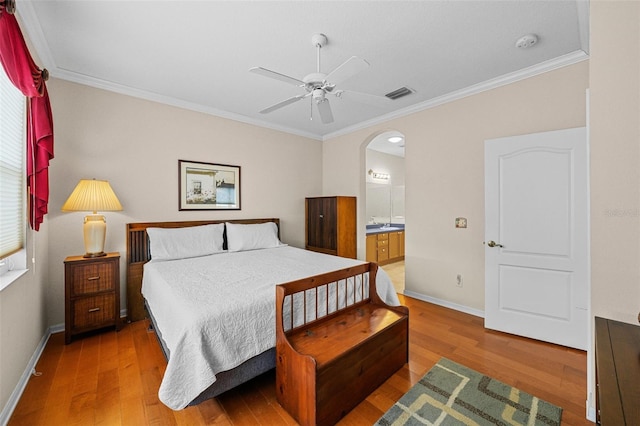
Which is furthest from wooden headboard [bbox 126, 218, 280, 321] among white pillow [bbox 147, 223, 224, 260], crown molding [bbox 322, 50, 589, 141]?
crown molding [bbox 322, 50, 589, 141]

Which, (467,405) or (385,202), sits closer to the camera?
(467,405)

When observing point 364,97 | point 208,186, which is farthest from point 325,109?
point 208,186

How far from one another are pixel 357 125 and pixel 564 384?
12.7ft

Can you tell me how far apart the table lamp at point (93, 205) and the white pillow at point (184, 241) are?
1.54 feet

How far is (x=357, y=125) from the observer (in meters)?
4.46

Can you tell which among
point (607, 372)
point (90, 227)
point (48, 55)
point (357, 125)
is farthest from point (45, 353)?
point (357, 125)

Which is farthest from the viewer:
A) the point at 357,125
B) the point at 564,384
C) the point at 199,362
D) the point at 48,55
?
the point at 357,125

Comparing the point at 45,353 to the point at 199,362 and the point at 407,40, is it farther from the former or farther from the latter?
the point at 407,40

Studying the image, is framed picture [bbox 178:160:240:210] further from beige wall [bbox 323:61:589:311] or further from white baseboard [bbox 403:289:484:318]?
white baseboard [bbox 403:289:484:318]

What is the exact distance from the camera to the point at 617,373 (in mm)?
868

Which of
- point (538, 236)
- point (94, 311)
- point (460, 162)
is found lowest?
point (94, 311)

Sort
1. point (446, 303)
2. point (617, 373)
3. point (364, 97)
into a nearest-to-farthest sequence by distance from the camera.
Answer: point (617, 373), point (364, 97), point (446, 303)

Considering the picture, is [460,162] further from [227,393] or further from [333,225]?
[227,393]

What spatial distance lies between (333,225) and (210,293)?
2650 millimetres
